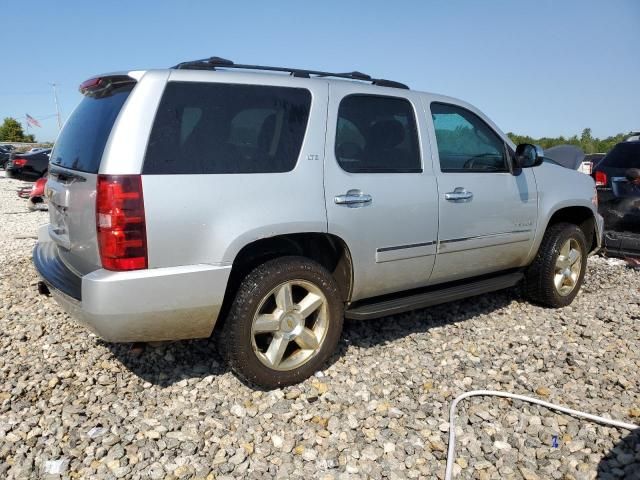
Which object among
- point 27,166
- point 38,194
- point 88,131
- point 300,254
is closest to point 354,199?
point 300,254

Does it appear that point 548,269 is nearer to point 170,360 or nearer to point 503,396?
point 503,396

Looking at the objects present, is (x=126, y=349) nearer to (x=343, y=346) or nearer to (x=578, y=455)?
(x=343, y=346)

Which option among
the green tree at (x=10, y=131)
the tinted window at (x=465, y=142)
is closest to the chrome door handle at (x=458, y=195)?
the tinted window at (x=465, y=142)

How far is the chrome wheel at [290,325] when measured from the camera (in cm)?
318

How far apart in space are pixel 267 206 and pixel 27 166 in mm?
17713

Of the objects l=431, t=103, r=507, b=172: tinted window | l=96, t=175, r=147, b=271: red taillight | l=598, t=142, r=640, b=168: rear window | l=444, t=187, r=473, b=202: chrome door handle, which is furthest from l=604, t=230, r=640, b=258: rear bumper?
l=96, t=175, r=147, b=271: red taillight

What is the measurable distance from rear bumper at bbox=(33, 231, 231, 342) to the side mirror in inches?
105

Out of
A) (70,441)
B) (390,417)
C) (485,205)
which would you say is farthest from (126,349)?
(485,205)

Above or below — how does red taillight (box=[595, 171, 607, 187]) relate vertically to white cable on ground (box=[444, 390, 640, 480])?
above

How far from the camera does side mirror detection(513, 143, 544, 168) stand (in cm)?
422

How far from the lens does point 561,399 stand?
3.22m

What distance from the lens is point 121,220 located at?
2.61 m

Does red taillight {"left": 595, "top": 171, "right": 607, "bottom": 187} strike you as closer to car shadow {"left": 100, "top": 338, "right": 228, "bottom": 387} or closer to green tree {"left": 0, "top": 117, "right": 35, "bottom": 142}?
car shadow {"left": 100, "top": 338, "right": 228, "bottom": 387}

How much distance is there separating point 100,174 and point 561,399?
2.95 meters
